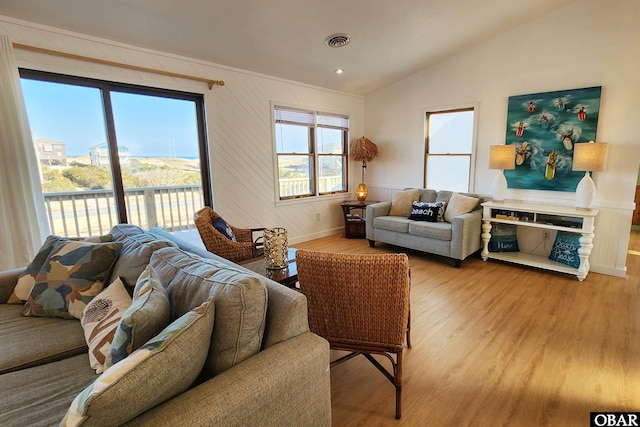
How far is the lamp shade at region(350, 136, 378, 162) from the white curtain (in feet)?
13.3

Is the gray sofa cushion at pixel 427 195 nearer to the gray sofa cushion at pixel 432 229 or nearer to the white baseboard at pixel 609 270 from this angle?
the gray sofa cushion at pixel 432 229

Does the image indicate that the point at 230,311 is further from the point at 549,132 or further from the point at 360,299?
the point at 549,132

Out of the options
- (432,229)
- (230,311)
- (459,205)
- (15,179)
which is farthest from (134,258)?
(459,205)

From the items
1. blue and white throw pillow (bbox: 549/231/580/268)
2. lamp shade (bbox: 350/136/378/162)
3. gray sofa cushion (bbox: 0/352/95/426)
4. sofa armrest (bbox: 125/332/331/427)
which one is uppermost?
lamp shade (bbox: 350/136/378/162)

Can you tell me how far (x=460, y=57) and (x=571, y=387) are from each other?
4045 mm

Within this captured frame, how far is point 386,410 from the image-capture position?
65.7 inches

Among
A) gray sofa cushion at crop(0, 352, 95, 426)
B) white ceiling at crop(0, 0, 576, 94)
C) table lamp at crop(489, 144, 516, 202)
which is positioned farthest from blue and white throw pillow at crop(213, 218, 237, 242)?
table lamp at crop(489, 144, 516, 202)

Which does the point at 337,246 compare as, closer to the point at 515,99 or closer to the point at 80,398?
the point at 515,99

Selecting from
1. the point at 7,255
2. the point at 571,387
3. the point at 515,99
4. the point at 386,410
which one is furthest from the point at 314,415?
the point at 515,99

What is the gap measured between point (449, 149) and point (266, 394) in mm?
4499

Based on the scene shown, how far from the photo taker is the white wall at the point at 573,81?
3223 mm

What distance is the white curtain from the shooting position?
8.18 ft

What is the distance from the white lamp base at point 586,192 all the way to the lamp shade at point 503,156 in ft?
2.29

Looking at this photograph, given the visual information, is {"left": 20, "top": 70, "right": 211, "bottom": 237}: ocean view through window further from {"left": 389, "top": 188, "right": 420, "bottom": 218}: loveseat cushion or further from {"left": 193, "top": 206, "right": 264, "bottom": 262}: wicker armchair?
{"left": 389, "top": 188, "right": 420, "bottom": 218}: loveseat cushion
